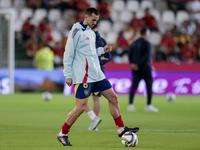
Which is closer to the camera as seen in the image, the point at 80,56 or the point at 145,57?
the point at 80,56

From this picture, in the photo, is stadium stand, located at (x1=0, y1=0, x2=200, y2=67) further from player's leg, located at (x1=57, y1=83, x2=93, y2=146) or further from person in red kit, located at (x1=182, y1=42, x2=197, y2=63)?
player's leg, located at (x1=57, y1=83, x2=93, y2=146)

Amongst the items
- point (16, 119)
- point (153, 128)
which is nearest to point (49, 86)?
point (16, 119)

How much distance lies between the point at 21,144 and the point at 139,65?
21.2ft

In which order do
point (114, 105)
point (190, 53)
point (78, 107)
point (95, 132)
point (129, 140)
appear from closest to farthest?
1. point (129, 140)
2. point (78, 107)
3. point (114, 105)
4. point (95, 132)
5. point (190, 53)

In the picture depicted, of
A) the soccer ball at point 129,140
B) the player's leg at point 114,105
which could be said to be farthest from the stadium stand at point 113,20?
the soccer ball at point 129,140

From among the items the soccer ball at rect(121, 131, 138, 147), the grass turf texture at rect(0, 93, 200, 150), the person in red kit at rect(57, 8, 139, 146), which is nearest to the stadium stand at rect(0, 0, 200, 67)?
the grass turf texture at rect(0, 93, 200, 150)

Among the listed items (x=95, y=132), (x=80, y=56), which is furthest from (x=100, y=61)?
(x=80, y=56)

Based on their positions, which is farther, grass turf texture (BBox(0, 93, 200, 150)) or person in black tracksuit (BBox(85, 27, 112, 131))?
person in black tracksuit (BBox(85, 27, 112, 131))

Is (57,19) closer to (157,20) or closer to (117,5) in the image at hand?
(117,5)

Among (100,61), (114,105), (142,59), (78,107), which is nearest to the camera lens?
(78,107)

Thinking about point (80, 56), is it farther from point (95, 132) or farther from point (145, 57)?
point (145, 57)

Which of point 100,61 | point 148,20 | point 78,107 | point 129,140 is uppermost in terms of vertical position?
point 100,61

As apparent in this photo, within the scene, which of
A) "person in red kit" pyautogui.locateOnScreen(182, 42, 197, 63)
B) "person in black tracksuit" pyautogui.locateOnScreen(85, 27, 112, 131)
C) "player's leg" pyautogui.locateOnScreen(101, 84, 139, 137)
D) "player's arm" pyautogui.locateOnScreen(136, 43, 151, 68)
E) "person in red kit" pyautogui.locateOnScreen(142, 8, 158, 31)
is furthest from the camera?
"person in red kit" pyautogui.locateOnScreen(142, 8, 158, 31)

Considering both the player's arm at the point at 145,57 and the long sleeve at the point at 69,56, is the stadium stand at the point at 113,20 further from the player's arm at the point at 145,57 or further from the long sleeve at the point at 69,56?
the long sleeve at the point at 69,56
